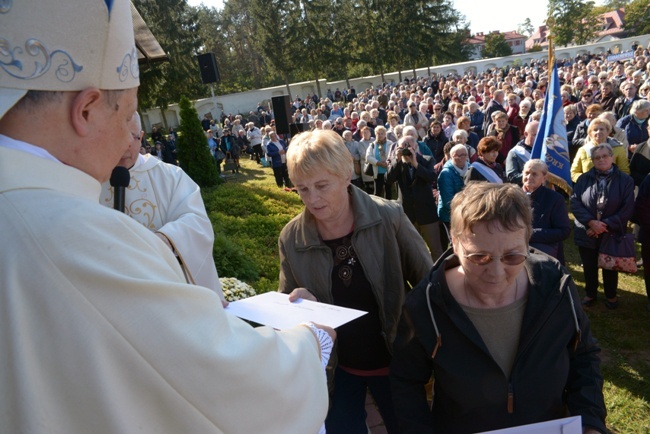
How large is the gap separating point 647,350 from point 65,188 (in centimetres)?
501

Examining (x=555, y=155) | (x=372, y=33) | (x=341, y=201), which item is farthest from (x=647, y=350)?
(x=372, y=33)

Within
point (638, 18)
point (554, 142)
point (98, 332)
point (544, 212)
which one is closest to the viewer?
point (98, 332)

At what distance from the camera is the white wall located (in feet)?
134

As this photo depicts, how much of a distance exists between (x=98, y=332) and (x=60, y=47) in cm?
63

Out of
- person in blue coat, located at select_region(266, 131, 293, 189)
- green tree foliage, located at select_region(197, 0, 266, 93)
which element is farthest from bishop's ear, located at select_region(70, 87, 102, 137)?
green tree foliage, located at select_region(197, 0, 266, 93)

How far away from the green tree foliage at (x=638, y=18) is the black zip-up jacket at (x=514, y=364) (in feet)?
238

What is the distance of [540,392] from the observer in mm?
1889

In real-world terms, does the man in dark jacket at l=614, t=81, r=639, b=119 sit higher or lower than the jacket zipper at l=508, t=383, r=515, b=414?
higher

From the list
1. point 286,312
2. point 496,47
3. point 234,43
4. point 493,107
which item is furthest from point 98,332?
point 496,47

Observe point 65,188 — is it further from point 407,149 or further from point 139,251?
point 407,149

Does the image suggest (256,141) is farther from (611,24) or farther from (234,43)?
(611,24)

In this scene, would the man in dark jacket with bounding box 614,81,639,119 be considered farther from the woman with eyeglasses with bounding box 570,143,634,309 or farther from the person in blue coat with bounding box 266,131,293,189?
the person in blue coat with bounding box 266,131,293,189

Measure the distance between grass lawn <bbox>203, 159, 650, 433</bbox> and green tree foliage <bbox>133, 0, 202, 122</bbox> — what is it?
29745 millimetres

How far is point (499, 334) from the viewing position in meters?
1.95
